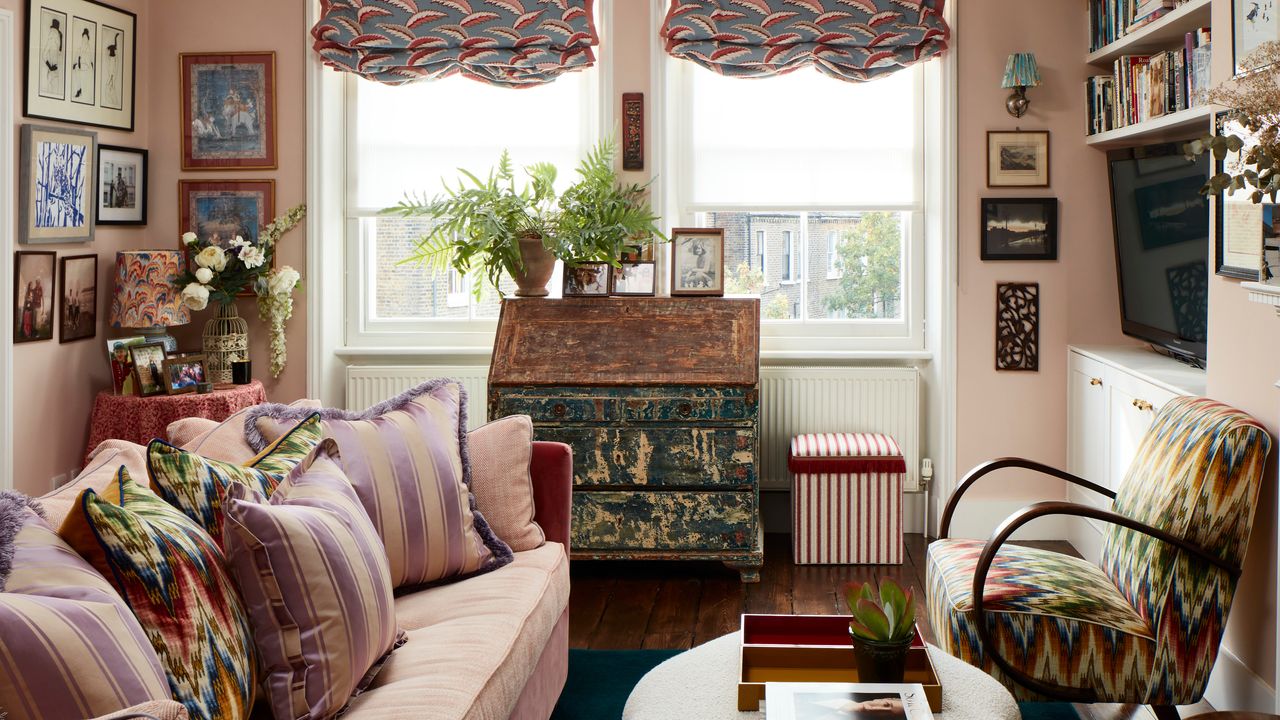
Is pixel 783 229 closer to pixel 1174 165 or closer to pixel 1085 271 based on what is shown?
pixel 1085 271

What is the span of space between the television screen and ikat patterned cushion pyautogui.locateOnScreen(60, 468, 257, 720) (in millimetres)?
2965

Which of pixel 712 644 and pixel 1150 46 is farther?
pixel 1150 46

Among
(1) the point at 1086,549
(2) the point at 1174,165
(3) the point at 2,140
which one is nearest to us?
(2) the point at 1174,165

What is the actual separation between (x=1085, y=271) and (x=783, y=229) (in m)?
1.27

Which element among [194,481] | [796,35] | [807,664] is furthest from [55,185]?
[807,664]

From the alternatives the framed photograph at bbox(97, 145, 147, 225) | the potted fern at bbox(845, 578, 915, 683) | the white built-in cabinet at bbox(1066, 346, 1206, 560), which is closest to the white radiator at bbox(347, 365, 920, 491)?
the white built-in cabinet at bbox(1066, 346, 1206, 560)

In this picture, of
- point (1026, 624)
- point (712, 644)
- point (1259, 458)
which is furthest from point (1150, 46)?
point (712, 644)

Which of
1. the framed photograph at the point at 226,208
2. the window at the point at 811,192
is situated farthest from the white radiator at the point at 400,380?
the window at the point at 811,192

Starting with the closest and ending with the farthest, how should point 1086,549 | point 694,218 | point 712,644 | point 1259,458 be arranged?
point 712,644
point 1259,458
point 1086,549
point 694,218

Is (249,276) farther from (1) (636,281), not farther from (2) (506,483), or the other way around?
(2) (506,483)

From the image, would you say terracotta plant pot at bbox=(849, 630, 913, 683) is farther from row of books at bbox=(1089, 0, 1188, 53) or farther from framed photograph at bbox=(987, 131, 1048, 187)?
framed photograph at bbox=(987, 131, 1048, 187)

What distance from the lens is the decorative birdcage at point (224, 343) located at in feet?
15.0

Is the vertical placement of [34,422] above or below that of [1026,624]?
above

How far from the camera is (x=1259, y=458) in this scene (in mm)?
2516
